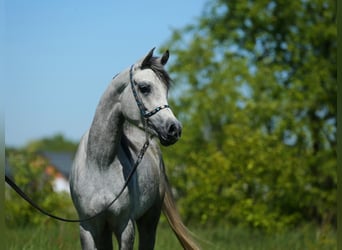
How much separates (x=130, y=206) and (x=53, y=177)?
909 centimetres

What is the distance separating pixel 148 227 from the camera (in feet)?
16.7

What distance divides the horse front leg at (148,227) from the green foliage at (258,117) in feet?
22.5

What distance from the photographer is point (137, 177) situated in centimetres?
448

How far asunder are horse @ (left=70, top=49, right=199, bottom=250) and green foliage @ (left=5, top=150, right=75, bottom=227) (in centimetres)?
785

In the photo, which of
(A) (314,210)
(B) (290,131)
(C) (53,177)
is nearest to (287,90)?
(B) (290,131)

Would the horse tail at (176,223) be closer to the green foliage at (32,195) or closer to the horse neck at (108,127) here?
the horse neck at (108,127)

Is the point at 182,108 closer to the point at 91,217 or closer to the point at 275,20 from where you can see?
the point at 275,20

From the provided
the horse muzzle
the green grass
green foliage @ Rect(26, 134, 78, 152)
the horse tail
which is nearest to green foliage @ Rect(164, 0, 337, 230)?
the green grass

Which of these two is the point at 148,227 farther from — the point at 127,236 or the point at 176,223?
the point at 127,236

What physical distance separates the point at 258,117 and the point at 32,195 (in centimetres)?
613

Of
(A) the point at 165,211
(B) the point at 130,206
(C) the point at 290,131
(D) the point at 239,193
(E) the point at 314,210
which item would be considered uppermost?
(B) the point at 130,206

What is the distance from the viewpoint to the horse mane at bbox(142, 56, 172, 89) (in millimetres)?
4191

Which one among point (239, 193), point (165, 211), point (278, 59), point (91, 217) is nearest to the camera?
point (91, 217)

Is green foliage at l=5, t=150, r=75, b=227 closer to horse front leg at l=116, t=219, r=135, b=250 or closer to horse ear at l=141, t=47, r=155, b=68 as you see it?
horse front leg at l=116, t=219, r=135, b=250
